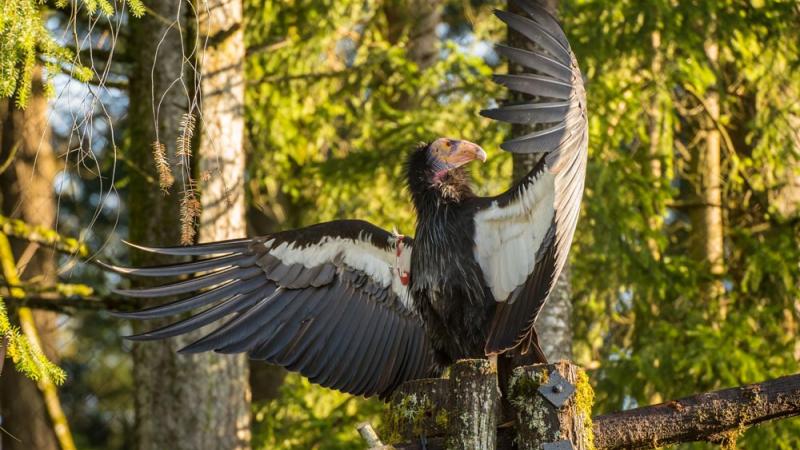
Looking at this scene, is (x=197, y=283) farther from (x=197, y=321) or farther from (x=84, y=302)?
(x=84, y=302)

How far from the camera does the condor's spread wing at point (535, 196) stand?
4.39m

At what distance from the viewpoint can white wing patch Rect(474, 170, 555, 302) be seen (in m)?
4.71

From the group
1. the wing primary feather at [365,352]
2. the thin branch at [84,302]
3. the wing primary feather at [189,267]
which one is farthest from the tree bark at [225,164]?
the wing primary feather at [365,352]

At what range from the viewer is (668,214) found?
8.47m

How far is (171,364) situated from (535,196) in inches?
122

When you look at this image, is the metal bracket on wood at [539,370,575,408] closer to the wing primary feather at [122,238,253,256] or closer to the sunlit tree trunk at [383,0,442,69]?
the wing primary feather at [122,238,253,256]

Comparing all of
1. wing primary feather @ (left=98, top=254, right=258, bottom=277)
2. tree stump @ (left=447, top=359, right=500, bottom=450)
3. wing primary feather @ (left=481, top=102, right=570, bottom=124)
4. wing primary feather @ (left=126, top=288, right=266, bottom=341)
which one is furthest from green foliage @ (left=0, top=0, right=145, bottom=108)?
tree stump @ (left=447, top=359, right=500, bottom=450)

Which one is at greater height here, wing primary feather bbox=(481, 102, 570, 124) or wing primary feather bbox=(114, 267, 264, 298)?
wing primary feather bbox=(481, 102, 570, 124)

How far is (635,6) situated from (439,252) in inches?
135

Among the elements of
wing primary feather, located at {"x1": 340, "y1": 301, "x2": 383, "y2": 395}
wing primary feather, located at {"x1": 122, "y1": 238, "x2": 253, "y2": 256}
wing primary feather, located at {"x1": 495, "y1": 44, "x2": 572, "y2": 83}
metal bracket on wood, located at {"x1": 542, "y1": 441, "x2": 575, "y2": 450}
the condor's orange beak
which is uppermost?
the condor's orange beak

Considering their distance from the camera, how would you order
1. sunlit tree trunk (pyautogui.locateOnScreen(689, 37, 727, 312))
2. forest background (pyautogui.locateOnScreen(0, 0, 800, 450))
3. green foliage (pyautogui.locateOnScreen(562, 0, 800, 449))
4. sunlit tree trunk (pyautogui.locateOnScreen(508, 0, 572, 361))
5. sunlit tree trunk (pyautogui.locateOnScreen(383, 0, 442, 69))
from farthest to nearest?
sunlit tree trunk (pyautogui.locateOnScreen(383, 0, 442, 69)) < sunlit tree trunk (pyautogui.locateOnScreen(689, 37, 727, 312)) < green foliage (pyautogui.locateOnScreen(562, 0, 800, 449)) < forest background (pyautogui.locateOnScreen(0, 0, 800, 450)) < sunlit tree trunk (pyautogui.locateOnScreen(508, 0, 572, 361))

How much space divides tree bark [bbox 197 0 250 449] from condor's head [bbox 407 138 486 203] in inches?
66.2

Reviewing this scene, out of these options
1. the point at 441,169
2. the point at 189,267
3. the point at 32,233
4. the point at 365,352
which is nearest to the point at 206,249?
the point at 189,267

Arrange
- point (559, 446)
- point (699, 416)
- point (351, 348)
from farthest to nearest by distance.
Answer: point (351, 348) < point (699, 416) < point (559, 446)
